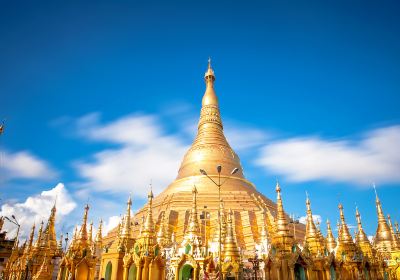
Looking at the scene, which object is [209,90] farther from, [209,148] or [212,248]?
[212,248]

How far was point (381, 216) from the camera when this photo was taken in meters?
39.2

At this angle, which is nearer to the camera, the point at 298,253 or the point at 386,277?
the point at 298,253

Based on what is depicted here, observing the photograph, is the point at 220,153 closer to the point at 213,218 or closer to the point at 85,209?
the point at 213,218

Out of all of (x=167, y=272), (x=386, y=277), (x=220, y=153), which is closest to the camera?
(x=167, y=272)

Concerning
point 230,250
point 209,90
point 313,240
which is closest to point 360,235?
point 313,240

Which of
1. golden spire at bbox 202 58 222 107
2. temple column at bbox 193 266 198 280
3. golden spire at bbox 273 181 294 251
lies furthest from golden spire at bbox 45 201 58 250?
golden spire at bbox 202 58 222 107

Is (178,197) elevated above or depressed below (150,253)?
above

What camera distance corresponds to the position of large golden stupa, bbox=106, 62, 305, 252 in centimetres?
3541

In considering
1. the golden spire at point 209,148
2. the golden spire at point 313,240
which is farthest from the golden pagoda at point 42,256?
the golden spire at point 209,148

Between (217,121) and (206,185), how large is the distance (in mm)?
15122

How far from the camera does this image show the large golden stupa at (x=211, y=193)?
35.4 meters

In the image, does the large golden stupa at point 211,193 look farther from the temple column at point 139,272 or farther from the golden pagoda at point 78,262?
the golden pagoda at point 78,262

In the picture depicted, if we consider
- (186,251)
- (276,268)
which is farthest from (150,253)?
(276,268)

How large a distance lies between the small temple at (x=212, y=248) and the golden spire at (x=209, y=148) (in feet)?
5.43
